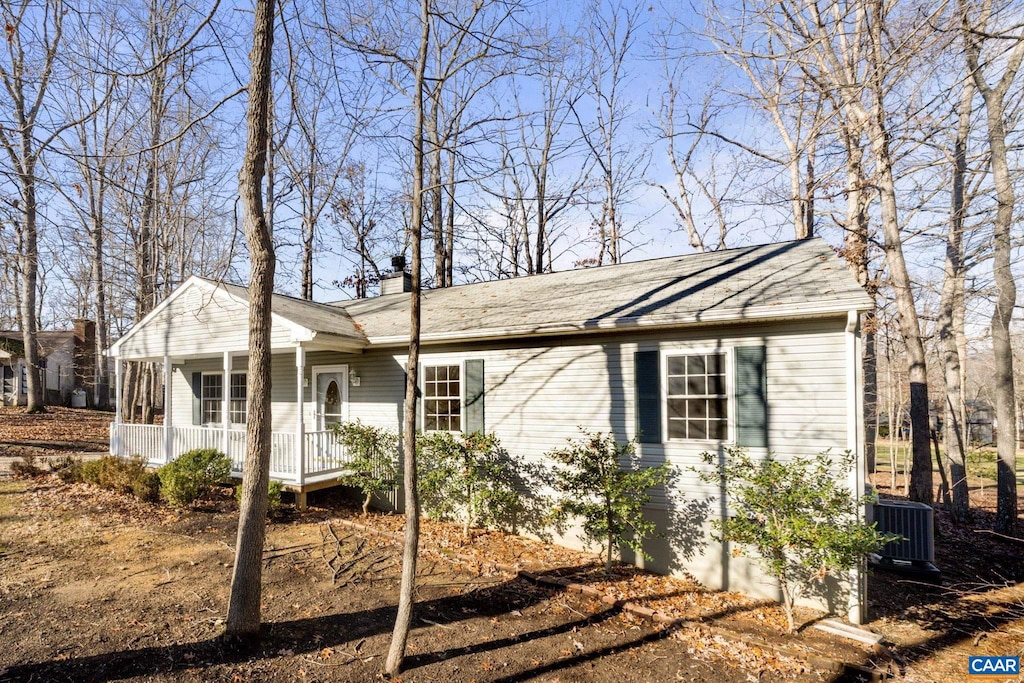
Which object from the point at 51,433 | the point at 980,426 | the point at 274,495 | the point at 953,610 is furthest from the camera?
the point at 980,426

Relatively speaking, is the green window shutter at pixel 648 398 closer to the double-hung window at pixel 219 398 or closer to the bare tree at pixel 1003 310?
the bare tree at pixel 1003 310

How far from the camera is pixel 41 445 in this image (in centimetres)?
1485

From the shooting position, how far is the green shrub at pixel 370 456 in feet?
31.9

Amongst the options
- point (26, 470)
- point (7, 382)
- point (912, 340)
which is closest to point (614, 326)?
point (912, 340)

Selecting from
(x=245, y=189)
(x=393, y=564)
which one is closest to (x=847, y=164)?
(x=245, y=189)

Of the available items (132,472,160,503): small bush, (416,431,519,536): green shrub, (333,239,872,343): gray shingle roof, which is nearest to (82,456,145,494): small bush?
(132,472,160,503): small bush

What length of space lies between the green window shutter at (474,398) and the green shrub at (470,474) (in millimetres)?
275

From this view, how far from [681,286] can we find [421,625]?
20.8 ft

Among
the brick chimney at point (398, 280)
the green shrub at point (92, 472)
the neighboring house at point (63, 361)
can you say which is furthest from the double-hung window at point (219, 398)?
the neighboring house at point (63, 361)

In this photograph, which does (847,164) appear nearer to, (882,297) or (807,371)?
(807,371)

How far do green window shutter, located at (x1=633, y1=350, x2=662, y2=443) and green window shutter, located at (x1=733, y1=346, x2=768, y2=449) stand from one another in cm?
109

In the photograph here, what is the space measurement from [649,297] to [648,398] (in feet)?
5.79

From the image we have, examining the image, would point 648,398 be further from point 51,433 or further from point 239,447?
point 51,433

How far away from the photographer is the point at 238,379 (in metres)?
13.0
